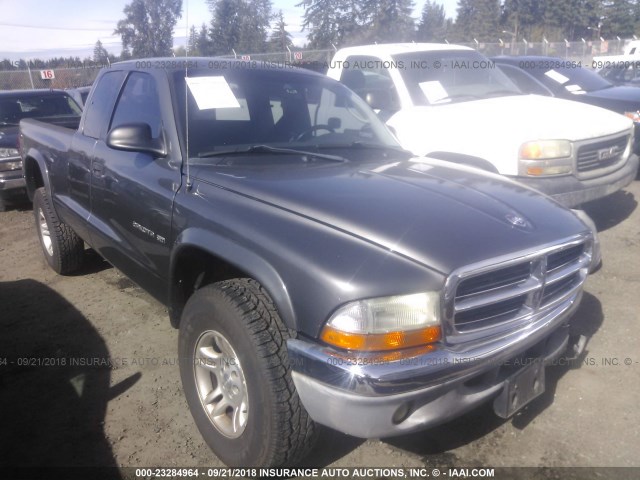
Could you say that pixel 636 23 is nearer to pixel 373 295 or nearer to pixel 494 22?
pixel 494 22

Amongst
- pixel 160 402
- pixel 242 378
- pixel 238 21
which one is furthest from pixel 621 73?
pixel 242 378

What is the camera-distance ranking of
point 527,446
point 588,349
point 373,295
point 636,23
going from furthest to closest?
1. point 636,23
2. point 588,349
3. point 527,446
4. point 373,295

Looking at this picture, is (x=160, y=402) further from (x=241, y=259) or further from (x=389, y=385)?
(x=389, y=385)

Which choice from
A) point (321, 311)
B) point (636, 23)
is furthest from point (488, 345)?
point (636, 23)

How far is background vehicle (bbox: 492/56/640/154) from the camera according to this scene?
7.70m

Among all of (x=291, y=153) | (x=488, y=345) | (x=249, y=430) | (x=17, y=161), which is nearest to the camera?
(x=488, y=345)

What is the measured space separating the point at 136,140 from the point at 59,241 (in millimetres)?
2376

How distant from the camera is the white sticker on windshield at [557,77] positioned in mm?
8375

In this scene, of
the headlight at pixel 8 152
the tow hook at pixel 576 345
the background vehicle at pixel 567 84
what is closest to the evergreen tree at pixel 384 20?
the background vehicle at pixel 567 84

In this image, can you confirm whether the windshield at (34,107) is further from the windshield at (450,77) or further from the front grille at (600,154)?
the front grille at (600,154)

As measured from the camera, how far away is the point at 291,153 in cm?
333

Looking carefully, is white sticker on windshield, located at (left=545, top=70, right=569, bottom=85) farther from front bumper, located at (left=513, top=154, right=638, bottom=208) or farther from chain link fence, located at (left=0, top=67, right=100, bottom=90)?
chain link fence, located at (left=0, top=67, right=100, bottom=90)

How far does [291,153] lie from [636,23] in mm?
56230

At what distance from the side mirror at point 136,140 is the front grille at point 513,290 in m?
1.86
